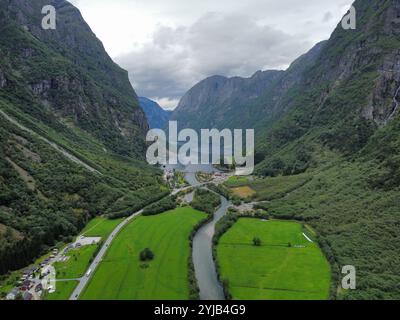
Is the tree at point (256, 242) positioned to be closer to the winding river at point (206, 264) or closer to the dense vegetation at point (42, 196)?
the winding river at point (206, 264)

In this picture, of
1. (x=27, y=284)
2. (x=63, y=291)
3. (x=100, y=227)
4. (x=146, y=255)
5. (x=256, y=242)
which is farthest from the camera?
(x=100, y=227)

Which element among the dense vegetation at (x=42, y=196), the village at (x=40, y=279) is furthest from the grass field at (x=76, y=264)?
the dense vegetation at (x=42, y=196)

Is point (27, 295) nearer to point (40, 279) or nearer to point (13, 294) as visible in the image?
point (13, 294)

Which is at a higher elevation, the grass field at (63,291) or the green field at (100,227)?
the green field at (100,227)

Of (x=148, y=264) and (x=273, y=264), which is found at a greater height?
(x=273, y=264)

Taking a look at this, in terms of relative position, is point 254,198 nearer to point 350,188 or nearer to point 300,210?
point 300,210

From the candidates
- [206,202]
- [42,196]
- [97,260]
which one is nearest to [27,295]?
[97,260]
